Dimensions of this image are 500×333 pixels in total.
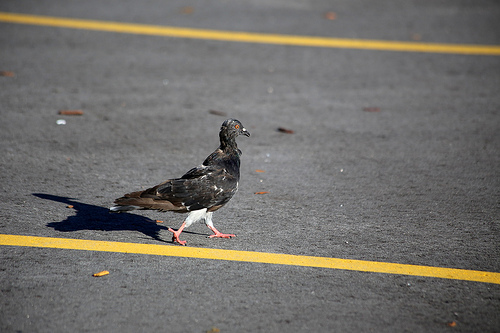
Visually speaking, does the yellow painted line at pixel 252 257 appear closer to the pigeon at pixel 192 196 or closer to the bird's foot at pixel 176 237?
the bird's foot at pixel 176 237

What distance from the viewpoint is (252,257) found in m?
4.71

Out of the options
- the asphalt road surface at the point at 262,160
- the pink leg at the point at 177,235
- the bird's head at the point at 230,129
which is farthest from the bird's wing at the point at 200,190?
the bird's head at the point at 230,129

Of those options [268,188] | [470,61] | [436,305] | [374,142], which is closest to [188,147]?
[268,188]

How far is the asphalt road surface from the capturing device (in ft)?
13.3

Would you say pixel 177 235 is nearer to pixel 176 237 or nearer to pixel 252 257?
pixel 176 237

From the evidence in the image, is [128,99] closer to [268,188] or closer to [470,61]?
[268,188]

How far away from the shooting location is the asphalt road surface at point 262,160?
4.04 meters

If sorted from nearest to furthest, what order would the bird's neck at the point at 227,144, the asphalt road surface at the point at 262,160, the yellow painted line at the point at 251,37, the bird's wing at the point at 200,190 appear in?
1. the asphalt road surface at the point at 262,160
2. the bird's wing at the point at 200,190
3. the bird's neck at the point at 227,144
4. the yellow painted line at the point at 251,37

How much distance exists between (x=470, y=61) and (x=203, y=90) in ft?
15.9

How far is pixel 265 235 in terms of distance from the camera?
16.9 ft

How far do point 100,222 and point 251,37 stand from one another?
21.3 ft

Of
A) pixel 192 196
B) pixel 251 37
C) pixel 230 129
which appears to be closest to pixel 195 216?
pixel 192 196

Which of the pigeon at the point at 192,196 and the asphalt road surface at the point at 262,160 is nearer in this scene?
the asphalt road surface at the point at 262,160

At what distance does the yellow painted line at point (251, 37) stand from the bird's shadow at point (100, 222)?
5.97m
